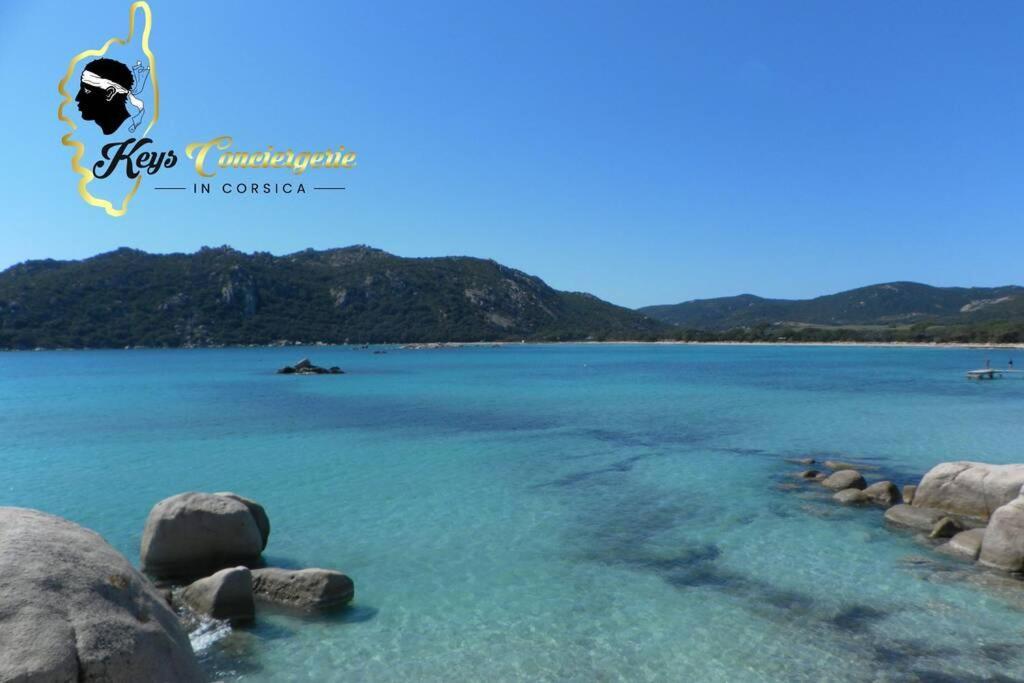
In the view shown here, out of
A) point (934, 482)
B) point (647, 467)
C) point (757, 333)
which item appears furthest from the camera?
point (757, 333)

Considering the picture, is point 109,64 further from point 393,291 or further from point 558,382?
point 393,291

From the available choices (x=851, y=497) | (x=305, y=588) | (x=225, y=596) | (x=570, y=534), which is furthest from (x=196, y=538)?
(x=851, y=497)

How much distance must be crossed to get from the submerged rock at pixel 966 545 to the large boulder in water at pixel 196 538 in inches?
495

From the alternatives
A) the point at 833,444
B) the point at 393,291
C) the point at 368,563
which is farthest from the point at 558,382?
the point at 393,291

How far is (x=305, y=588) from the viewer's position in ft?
33.2

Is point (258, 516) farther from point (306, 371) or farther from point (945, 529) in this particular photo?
point (306, 371)

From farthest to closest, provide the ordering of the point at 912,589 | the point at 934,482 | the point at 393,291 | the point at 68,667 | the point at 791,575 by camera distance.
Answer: the point at 393,291
the point at 934,482
the point at 791,575
the point at 912,589
the point at 68,667

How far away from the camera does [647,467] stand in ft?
68.3

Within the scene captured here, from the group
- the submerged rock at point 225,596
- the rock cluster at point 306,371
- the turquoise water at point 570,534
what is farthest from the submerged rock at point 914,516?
the rock cluster at point 306,371

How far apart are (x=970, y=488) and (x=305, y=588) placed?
13942mm

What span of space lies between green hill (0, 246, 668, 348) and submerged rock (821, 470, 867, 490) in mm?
156639

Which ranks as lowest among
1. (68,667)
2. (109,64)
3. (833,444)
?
(833,444)

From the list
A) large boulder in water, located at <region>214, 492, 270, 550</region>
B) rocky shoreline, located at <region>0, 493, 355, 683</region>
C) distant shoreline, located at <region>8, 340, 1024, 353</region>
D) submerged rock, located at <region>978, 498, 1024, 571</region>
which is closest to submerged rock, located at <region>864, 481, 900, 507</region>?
submerged rock, located at <region>978, 498, 1024, 571</region>

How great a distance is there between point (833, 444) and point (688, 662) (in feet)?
62.7
